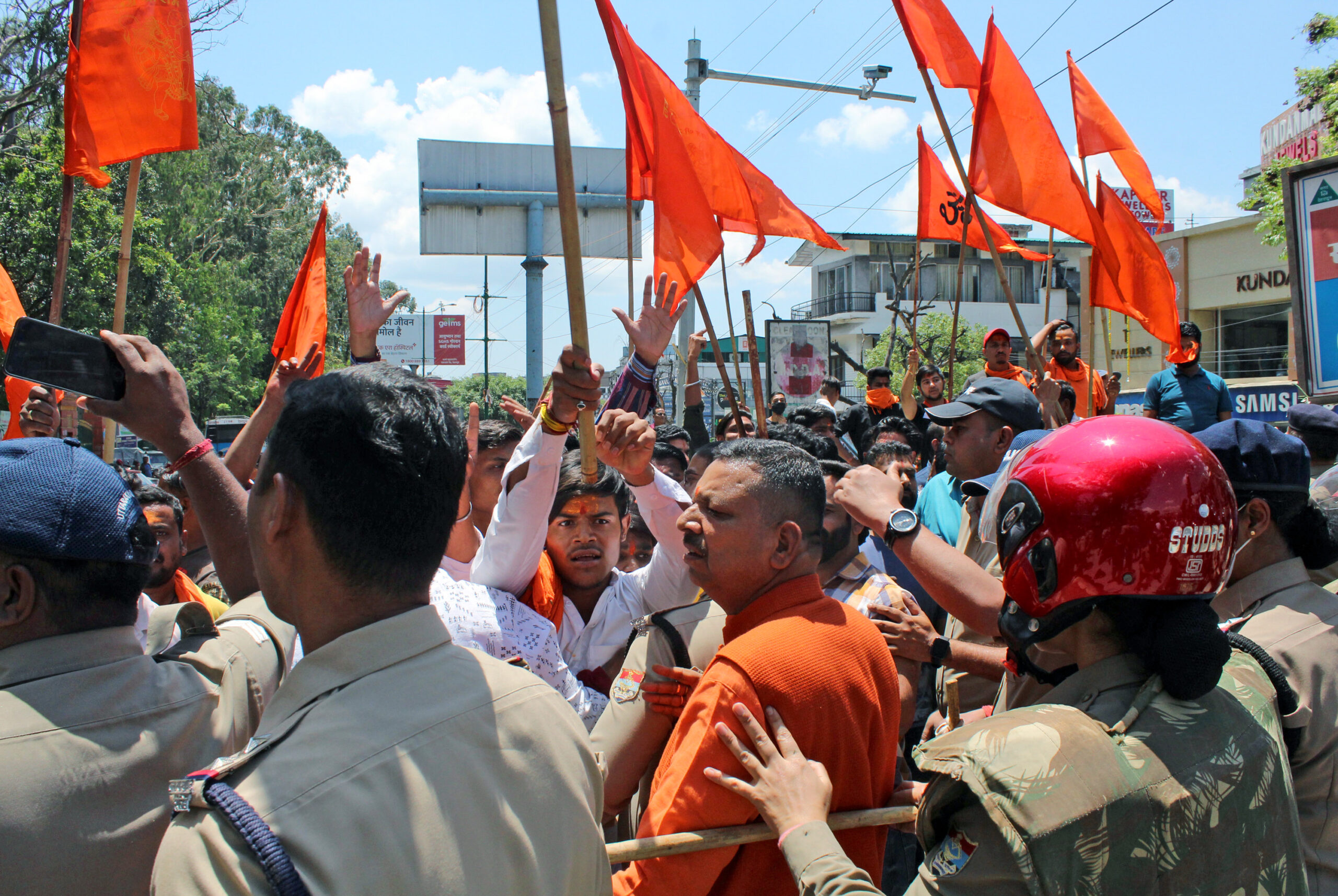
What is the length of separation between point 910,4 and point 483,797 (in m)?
5.87

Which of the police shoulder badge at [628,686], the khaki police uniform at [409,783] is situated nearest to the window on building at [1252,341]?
the police shoulder badge at [628,686]

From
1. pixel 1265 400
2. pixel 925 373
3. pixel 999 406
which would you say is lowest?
pixel 999 406

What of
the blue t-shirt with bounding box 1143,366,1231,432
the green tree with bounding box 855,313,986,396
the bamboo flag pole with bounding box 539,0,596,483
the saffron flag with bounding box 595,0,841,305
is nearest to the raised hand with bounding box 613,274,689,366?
the saffron flag with bounding box 595,0,841,305

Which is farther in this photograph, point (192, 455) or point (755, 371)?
point (755, 371)

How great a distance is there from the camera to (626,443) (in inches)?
116

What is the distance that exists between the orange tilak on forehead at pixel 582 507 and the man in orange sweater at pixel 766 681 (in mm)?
771

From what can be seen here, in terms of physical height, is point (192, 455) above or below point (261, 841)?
above

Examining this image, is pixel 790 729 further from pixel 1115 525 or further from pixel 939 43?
pixel 939 43

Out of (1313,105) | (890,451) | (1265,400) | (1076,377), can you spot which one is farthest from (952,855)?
(1313,105)

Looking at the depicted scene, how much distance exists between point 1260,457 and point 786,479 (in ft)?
3.63

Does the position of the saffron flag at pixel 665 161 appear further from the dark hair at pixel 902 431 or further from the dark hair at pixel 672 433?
the dark hair at pixel 902 431

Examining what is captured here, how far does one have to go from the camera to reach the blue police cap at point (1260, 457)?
7.12ft

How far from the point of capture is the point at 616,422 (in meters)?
2.96

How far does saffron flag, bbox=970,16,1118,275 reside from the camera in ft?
18.8
